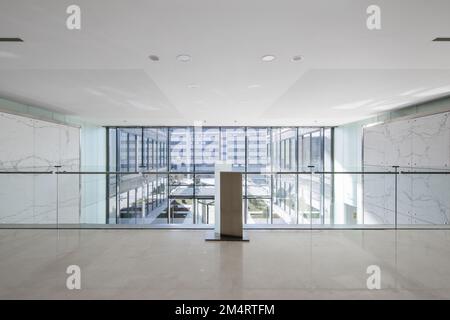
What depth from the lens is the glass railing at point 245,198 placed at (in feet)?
12.2

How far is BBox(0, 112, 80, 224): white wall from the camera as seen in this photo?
15.3 feet

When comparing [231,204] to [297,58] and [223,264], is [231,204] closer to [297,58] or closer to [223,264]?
[223,264]

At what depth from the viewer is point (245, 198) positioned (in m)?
5.59

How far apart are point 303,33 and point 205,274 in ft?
8.46

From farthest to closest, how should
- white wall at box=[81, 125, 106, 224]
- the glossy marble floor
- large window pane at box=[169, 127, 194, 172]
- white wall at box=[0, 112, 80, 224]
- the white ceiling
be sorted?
large window pane at box=[169, 127, 194, 172] → white wall at box=[81, 125, 106, 224] → white wall at box=[0, 112, 80, 224] → the white ceiling → the glossy marble floor

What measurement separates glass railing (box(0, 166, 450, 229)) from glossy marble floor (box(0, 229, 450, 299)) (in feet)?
1.26

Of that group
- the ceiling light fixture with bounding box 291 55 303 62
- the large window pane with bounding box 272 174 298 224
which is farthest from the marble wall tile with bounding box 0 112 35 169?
the large window pane with bounding box 272 174 298 224

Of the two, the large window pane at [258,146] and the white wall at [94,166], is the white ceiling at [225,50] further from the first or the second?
the large window pane at [258,146]

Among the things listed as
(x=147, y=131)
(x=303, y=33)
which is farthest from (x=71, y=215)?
(x=147, y=131)

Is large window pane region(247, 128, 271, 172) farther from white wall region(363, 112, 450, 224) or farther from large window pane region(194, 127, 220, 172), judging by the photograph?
white wall region(363, 112, 450, 224)

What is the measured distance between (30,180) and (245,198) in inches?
191

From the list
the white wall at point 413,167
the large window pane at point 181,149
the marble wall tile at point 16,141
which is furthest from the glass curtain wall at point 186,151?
the marble wall tile at point 16,141

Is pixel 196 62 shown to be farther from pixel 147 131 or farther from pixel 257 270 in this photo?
pixel 147 131
